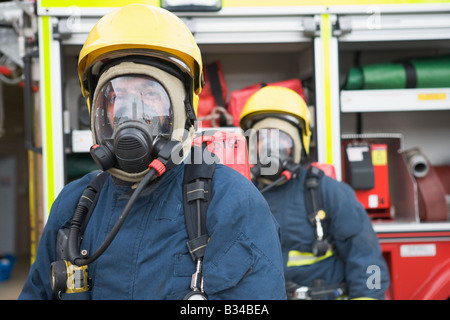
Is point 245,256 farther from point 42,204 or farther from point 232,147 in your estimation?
point 42,204

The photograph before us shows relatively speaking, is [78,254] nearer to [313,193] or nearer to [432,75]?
[313,193]

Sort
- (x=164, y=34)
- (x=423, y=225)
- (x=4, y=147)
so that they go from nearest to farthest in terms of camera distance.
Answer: (x=164, y=34)
(x=423, y=225)
(x=4, y=147)

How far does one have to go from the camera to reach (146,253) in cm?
110

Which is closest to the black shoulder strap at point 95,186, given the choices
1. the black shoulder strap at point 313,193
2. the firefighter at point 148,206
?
the firefighter at point 148,206

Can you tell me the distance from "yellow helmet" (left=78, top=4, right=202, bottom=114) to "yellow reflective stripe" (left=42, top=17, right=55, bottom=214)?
127 cm

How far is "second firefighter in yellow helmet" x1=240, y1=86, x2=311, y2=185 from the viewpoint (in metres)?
2.41

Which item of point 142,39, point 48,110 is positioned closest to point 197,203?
point 142,39

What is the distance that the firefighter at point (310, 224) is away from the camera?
7.06 feet

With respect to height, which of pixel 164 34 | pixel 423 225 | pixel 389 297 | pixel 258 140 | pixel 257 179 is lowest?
pixel 389 297

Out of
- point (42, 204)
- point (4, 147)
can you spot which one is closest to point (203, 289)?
point (42, 204)

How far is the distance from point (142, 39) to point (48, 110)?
1.49 meters

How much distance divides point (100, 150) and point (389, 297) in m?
→ 2.34

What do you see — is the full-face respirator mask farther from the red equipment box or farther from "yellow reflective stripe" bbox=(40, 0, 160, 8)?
"yellow reflective stripe" bbox=(40, 0, 160, 8)

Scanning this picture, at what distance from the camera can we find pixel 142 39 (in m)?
1.16
